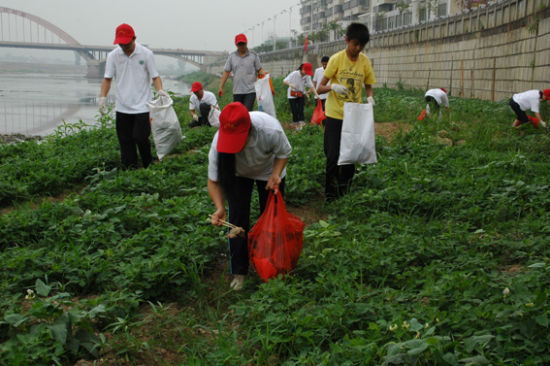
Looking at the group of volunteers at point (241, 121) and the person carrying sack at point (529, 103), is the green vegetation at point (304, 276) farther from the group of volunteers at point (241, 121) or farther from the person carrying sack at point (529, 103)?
the person carrying sack at point (529, 103)

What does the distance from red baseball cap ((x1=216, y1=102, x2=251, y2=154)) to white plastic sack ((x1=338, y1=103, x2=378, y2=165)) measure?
2155 millimetres

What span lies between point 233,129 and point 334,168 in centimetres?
238

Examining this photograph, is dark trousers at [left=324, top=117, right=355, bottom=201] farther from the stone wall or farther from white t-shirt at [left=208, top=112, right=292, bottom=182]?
the stone wall

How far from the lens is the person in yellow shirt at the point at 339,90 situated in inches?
193

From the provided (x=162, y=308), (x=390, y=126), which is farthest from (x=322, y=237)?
(x=390, y=126)

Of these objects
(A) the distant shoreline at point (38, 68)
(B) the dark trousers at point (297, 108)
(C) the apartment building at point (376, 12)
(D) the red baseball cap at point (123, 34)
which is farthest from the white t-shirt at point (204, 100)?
(A) the distant shoreline at point (38, 68)

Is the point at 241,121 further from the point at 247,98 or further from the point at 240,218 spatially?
the point at 247,98

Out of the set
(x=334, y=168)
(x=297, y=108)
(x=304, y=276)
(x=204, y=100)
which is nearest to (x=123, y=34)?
(x=334, y=168)

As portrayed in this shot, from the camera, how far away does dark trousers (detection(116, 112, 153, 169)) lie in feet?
19.4

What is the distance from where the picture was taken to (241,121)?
2.86m

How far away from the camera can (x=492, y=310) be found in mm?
2338

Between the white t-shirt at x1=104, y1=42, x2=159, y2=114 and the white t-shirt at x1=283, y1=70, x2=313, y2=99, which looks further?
the white t-shirt at x1=283, y1=70, x2=313, y2=99

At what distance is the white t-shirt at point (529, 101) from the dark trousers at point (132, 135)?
5967mm

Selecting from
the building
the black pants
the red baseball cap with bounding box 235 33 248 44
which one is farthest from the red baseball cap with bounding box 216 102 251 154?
the building
